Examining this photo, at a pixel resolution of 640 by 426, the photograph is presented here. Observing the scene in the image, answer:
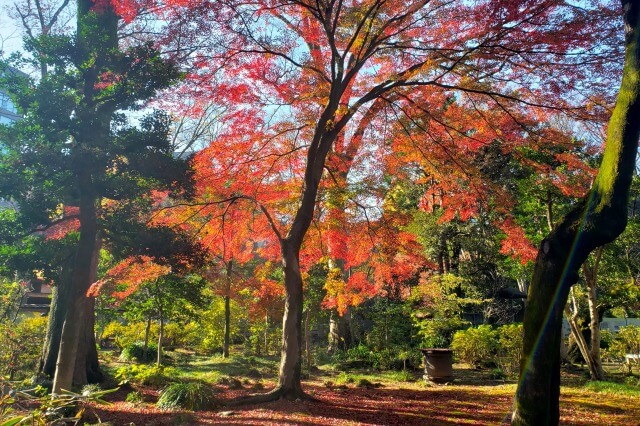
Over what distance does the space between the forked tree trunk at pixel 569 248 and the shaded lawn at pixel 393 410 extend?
65.2 inches

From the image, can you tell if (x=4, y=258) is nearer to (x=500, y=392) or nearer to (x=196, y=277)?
(x=196, y=277)

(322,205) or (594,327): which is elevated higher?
(322,205)

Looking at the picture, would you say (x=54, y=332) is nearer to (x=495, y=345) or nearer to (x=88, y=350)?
(x=88, y=350)

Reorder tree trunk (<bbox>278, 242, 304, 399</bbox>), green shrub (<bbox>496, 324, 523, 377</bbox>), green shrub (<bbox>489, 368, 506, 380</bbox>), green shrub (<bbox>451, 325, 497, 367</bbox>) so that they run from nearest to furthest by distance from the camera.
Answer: tree trunk (<bbox>278, 242, 304, 399</bbox>)
green shrub (<bbox>496, 324, 523, 377</bbox>)
green shrub (<bbox>489, 368, 506, 380</bbox>)
green shrub (<bbox>451, 325, 497, 367</bbox>)

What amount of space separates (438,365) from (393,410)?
390 cm

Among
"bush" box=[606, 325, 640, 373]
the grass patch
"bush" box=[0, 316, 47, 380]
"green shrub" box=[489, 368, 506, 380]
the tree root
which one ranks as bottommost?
"green shrub" box=[489, 368, 506, 380]

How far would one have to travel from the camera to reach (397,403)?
6.82 meters

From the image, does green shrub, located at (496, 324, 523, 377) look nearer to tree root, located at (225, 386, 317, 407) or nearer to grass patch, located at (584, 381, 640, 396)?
grass patch, located at (584, 381, 640, 396)

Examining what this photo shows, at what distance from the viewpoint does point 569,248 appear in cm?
407

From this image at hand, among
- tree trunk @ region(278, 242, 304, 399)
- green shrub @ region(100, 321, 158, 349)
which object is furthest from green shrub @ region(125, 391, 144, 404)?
green shrub @ region(100, 321, 158, 349)

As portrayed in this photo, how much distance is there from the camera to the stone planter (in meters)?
9.58

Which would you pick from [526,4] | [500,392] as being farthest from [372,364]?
[526,4]

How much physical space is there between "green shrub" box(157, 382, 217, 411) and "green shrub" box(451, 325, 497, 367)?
290 inches

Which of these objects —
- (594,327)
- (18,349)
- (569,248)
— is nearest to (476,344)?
(594,327)
